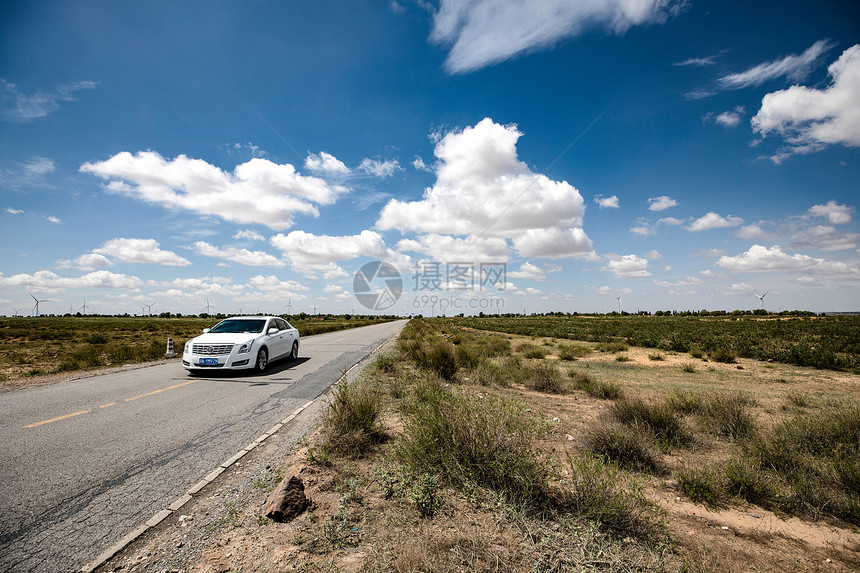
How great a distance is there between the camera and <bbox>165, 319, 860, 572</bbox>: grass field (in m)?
2.93

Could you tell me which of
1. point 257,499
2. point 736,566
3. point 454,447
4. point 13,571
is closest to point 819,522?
point 736,566

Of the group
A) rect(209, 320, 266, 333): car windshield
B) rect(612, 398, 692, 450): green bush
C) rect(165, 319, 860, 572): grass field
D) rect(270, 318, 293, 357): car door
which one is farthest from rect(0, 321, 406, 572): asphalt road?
rect(612, 398, 692, 450): green bush

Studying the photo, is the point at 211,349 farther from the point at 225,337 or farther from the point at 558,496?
the point at 558,496

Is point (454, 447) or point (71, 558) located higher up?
point (454, 447)

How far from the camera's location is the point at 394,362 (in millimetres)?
13016

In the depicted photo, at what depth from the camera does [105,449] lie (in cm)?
496

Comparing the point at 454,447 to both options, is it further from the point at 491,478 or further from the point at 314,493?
the point at 314,493

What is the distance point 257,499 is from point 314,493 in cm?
55

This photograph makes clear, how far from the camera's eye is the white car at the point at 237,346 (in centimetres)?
1076

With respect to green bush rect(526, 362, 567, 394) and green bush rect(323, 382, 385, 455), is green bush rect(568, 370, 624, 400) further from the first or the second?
green bush rect(323, 382, 385, 455)

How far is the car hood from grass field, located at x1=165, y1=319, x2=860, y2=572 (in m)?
6.69

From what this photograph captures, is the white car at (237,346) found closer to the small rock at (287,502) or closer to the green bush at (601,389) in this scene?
the small rock at (287,502)

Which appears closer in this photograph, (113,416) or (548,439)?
(548,439)

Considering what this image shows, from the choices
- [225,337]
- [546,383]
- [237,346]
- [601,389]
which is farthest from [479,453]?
[225,337]
